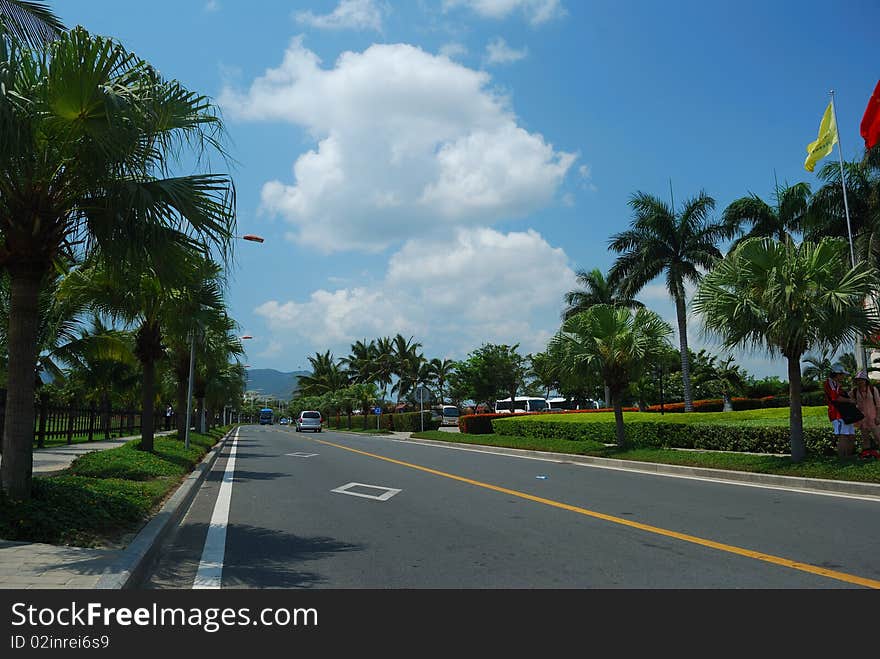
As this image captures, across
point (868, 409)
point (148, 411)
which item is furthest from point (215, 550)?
point (868, 409)

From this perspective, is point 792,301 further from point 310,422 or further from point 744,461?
point 310,422

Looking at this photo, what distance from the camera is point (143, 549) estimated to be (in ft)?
21.6

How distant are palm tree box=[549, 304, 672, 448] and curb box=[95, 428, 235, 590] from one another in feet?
38.2

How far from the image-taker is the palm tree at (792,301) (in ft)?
43.1

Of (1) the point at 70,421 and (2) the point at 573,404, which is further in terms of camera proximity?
(2) the point at 573,404

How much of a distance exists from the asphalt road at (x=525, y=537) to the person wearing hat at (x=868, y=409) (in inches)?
113

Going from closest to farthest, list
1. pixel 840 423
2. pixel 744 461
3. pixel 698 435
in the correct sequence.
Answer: pixel 840 423 → pixel 744 461 → pixel 698 435

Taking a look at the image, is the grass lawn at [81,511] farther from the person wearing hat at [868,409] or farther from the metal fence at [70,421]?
the person wearing hat at [868,409]

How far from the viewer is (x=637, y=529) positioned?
27.1ft

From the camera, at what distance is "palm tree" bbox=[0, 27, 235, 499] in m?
7.12

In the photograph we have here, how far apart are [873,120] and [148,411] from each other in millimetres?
23469

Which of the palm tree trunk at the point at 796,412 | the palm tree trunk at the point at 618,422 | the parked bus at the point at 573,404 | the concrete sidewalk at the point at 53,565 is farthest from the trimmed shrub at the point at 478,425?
the parked bus at the point at 573,404

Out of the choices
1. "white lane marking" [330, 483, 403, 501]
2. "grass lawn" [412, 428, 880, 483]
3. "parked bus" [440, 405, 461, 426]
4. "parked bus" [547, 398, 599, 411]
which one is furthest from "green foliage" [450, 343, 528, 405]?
"white lane marking" [330, 483, 403, 501]
